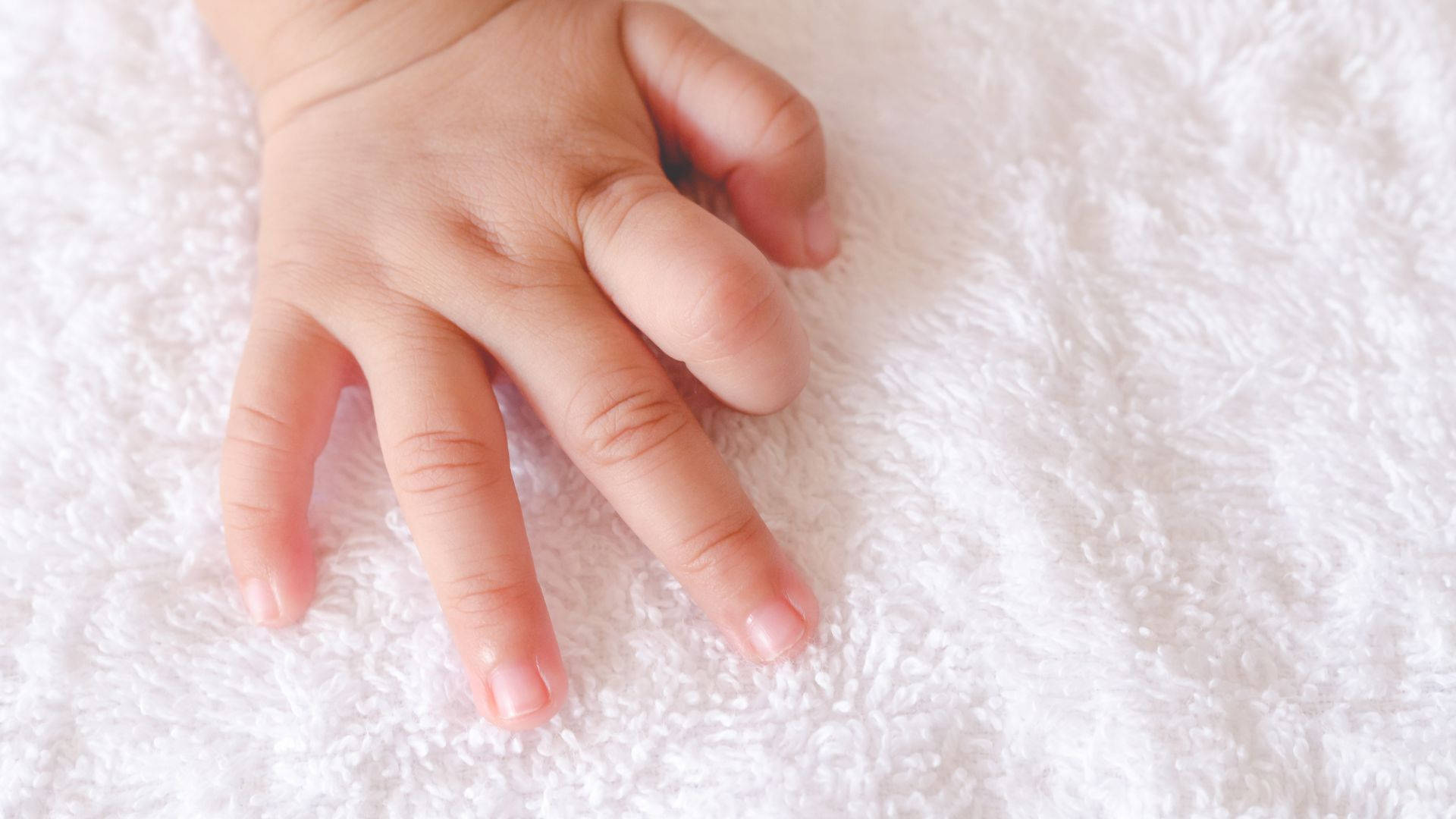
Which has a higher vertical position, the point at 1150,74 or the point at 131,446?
the point at 1150,74

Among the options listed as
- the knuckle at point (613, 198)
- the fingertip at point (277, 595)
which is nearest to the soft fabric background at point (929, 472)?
the fingertip at point (277, 595)

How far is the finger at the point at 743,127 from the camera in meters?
0.61

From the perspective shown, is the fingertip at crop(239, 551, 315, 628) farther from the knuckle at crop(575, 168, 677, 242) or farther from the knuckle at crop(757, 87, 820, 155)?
the knuckle at crop(757, 87, 820, 155)

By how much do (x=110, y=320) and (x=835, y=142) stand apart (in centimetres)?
44

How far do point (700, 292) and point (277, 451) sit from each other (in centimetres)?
24

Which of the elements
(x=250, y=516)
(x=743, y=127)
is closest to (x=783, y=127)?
(x=743, y=127)

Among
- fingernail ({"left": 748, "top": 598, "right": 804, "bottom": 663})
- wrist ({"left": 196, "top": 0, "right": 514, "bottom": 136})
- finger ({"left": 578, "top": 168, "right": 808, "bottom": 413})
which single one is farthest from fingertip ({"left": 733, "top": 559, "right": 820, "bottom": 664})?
wrist ({"left": 196, "top": 0, "right": 514, "bottom": 136})

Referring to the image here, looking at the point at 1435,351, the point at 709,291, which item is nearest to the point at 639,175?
the point at 709,291

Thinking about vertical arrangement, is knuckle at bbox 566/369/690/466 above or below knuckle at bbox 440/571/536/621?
above

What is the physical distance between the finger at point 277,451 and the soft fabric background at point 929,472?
2 cm

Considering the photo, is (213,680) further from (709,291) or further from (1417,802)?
(1417,802)

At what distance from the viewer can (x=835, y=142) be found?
661 millimetres

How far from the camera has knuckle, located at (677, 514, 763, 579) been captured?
0.53 meters

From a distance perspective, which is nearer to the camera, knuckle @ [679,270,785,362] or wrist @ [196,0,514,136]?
knuckle @ [679,270,785,362]
